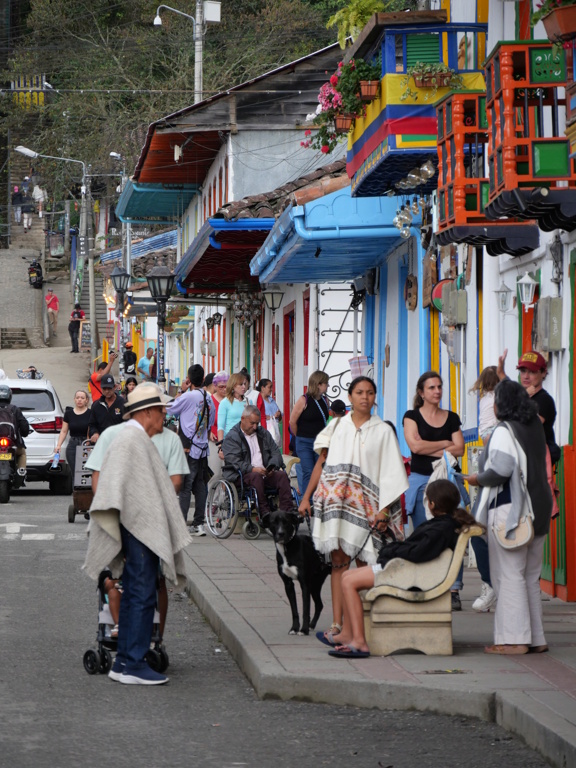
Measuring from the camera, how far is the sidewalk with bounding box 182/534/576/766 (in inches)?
275

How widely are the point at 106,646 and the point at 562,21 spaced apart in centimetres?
431

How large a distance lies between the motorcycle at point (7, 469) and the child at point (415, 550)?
518 inches

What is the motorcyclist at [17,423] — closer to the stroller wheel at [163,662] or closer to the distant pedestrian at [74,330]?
the stroller wheel at [163,662]

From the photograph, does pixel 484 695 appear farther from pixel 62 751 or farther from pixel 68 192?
A: pixel 68 192

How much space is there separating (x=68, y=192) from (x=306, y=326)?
→ 39807 mm

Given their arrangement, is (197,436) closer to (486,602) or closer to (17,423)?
(17,423)

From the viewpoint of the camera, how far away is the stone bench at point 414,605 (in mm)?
8516

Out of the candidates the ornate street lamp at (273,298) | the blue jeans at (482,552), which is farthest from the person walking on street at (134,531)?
the ornate street lamp at (273,298)

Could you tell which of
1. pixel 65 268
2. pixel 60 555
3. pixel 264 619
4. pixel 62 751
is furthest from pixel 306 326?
pixel 65 268

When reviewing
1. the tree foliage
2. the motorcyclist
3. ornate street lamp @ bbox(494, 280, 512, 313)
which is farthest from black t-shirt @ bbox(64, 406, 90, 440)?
the tree foliage

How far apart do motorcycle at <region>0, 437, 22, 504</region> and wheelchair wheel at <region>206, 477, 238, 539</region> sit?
5.44 metres

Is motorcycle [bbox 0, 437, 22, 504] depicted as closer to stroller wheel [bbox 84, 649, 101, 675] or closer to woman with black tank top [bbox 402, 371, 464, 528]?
woman with black tank top [bbox 402, 371, 464, 528]

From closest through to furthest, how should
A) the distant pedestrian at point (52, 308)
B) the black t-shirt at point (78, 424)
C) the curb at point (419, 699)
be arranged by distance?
1. the curb at point (419, 699)
2. the black t-shirt at point (78, 424)
3. the distant pedestrian at point (52, 308)

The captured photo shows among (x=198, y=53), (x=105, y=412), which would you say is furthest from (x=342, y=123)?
(x=198, y=53)
